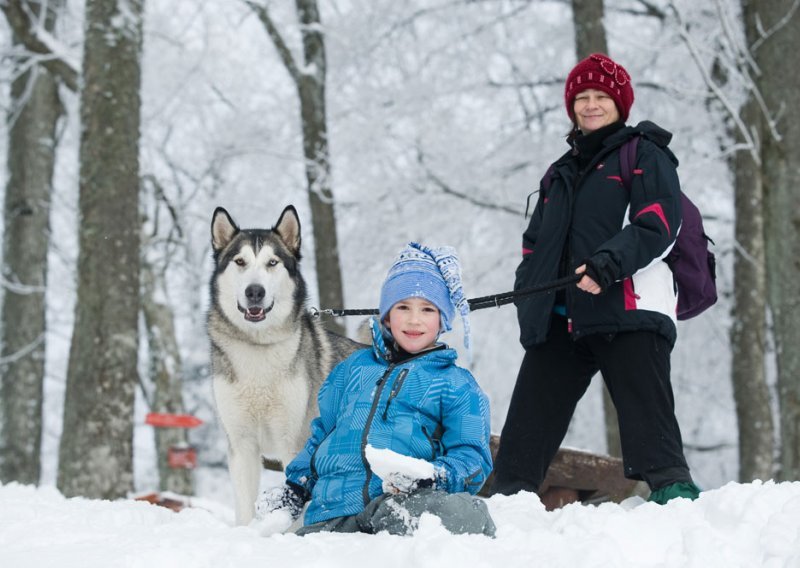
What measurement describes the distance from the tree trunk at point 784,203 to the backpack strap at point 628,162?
4059 mm

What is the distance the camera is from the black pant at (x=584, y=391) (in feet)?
12.0

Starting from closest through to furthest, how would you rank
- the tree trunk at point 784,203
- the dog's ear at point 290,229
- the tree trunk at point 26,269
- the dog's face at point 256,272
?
the dog's face at point 256,272, the dog's ear at point 290,229, the tree trunk at point 784,203, the tree trunk at point 26,269

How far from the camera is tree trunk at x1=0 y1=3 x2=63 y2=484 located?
1138 centimetres

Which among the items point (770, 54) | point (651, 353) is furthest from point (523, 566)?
point (770, 54)

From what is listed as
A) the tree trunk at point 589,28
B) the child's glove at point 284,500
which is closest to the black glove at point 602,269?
the child's glove at point 284,500

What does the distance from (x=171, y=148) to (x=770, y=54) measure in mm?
10574

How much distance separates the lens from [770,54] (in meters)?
7.68

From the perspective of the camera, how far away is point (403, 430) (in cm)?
309

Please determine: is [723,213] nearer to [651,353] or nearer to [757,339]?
[757,339]

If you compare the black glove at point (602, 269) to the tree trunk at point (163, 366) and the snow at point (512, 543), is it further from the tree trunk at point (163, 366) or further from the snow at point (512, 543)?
the tree trunk at point (163, 366)

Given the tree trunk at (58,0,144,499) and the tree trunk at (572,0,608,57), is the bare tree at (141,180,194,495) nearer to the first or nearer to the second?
the tree trunk at (58,0,144,499)

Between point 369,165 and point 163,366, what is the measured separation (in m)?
3.97

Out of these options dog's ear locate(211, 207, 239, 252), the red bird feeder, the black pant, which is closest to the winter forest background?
the red bird feeder

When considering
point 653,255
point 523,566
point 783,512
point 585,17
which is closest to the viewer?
point 523,566
